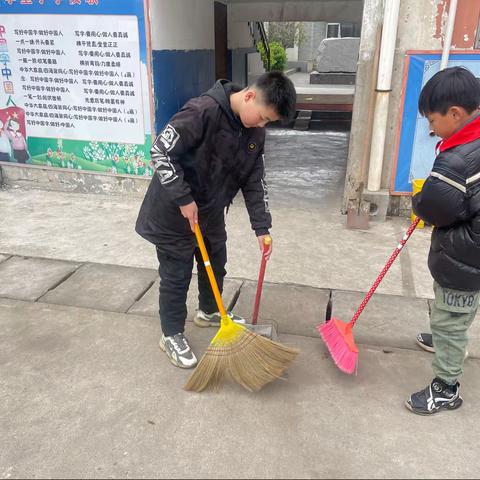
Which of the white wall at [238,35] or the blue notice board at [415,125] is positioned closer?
the blue notice board at [415,125]

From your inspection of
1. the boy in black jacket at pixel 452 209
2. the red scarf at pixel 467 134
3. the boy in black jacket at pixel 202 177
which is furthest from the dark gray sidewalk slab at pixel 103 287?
the red scarf at pixel 467 134

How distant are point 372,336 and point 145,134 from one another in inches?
129

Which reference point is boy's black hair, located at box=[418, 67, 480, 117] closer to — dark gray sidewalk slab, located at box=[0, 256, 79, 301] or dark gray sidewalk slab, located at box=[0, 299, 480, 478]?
dark gray sidewalk slab, located at box=[0, 299, 480, 478]

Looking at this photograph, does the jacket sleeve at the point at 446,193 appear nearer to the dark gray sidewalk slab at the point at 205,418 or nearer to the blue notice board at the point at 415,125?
the dark gray sidewalk slab at the point at 205,418

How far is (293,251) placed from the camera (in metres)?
4.07

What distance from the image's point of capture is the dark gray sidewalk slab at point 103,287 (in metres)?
3.26

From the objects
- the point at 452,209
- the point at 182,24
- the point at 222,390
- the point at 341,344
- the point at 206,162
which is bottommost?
the point at 222,390

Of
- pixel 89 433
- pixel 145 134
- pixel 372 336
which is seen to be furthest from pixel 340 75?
pixel 89 433

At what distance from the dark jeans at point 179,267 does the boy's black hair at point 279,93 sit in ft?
2.30

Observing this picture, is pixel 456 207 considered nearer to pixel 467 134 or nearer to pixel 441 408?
pixel 467 134

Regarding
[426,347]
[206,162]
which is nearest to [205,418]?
[206,162]

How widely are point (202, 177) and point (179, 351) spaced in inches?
38.2

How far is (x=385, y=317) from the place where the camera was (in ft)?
10.2

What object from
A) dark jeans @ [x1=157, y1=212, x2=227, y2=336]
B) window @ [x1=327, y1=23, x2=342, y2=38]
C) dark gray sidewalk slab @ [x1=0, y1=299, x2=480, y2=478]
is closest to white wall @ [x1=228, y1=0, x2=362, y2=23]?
dark jeans @ [x1=157, y1=212, x2=227, y2=336]
